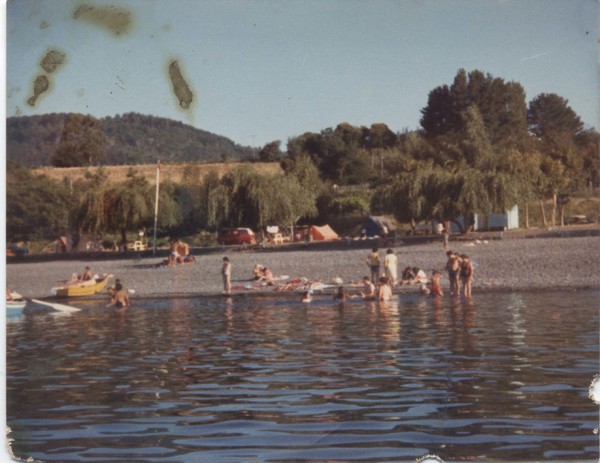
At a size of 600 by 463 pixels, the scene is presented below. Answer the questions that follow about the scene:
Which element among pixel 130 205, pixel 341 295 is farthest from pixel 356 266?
pixel 130 205

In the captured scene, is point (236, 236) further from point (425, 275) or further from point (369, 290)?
point (425, 275)

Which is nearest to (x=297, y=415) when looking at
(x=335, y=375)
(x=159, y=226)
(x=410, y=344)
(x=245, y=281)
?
(x=335, y=375)

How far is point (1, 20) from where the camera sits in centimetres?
597

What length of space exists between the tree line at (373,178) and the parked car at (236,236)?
231mm

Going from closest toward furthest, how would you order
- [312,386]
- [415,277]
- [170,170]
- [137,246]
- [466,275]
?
1. [312,386]
2. [170,170]
3. [137,246]
4. [466,275]
5. [415,277]

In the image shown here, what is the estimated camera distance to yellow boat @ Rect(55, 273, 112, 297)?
604 inches

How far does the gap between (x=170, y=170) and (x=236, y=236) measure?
2470 millimetres

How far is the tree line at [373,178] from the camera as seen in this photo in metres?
10.0

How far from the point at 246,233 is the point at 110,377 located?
6317 millimetres

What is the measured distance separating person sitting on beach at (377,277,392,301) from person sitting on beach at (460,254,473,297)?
120 cm

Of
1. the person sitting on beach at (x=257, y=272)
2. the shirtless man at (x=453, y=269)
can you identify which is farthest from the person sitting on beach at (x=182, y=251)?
the shirtless man at (x=453, y=269)

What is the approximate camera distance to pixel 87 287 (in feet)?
50.7

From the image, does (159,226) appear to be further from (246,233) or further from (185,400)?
(185,400)

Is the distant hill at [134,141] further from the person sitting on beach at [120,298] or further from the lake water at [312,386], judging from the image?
the person sitting on beach at [120,298]
